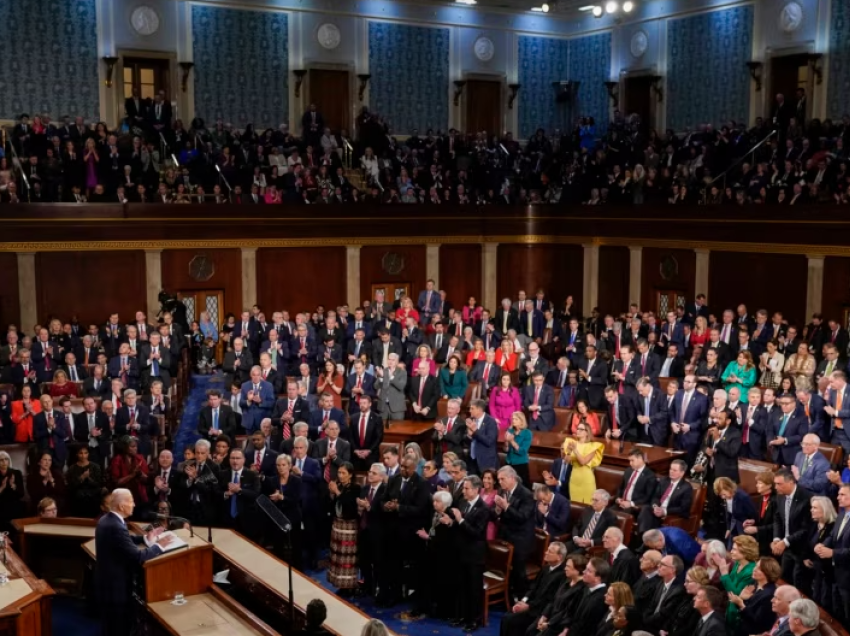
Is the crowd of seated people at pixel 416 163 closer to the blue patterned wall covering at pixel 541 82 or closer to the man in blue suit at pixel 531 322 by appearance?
the blue patterned wall covering at pixel 541 82

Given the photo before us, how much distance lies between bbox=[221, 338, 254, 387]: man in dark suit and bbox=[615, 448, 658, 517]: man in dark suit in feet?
20.9

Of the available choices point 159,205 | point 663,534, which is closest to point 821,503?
point 663,534

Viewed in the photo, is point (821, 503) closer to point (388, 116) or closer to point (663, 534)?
point (663, 534)

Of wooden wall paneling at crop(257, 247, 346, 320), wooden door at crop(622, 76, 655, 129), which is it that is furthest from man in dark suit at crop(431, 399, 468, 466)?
wooden door at crop(622, 76, 655, 129)

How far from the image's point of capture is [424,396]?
43.6 feet

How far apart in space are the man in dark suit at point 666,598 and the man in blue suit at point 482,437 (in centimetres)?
382

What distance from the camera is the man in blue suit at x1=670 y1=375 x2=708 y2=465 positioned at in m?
11.7

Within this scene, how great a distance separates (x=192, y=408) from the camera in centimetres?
1570

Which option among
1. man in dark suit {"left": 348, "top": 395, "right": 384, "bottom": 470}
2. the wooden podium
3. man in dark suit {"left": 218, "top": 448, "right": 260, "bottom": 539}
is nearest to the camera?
the wooden podium

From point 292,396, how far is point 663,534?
553cm

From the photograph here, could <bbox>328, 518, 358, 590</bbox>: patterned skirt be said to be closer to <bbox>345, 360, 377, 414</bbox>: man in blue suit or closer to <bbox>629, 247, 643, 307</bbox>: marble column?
<bbox>345, 360, 377, 414</bbox>: man in blue suit

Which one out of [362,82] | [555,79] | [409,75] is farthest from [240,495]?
[555,79]

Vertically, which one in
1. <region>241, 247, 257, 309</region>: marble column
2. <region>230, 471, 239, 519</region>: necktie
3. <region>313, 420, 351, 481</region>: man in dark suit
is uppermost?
<region>241, 247, 257, 309</region>: marble column

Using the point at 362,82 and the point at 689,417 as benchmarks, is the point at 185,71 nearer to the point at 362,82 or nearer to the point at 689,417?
the point at 362,82
